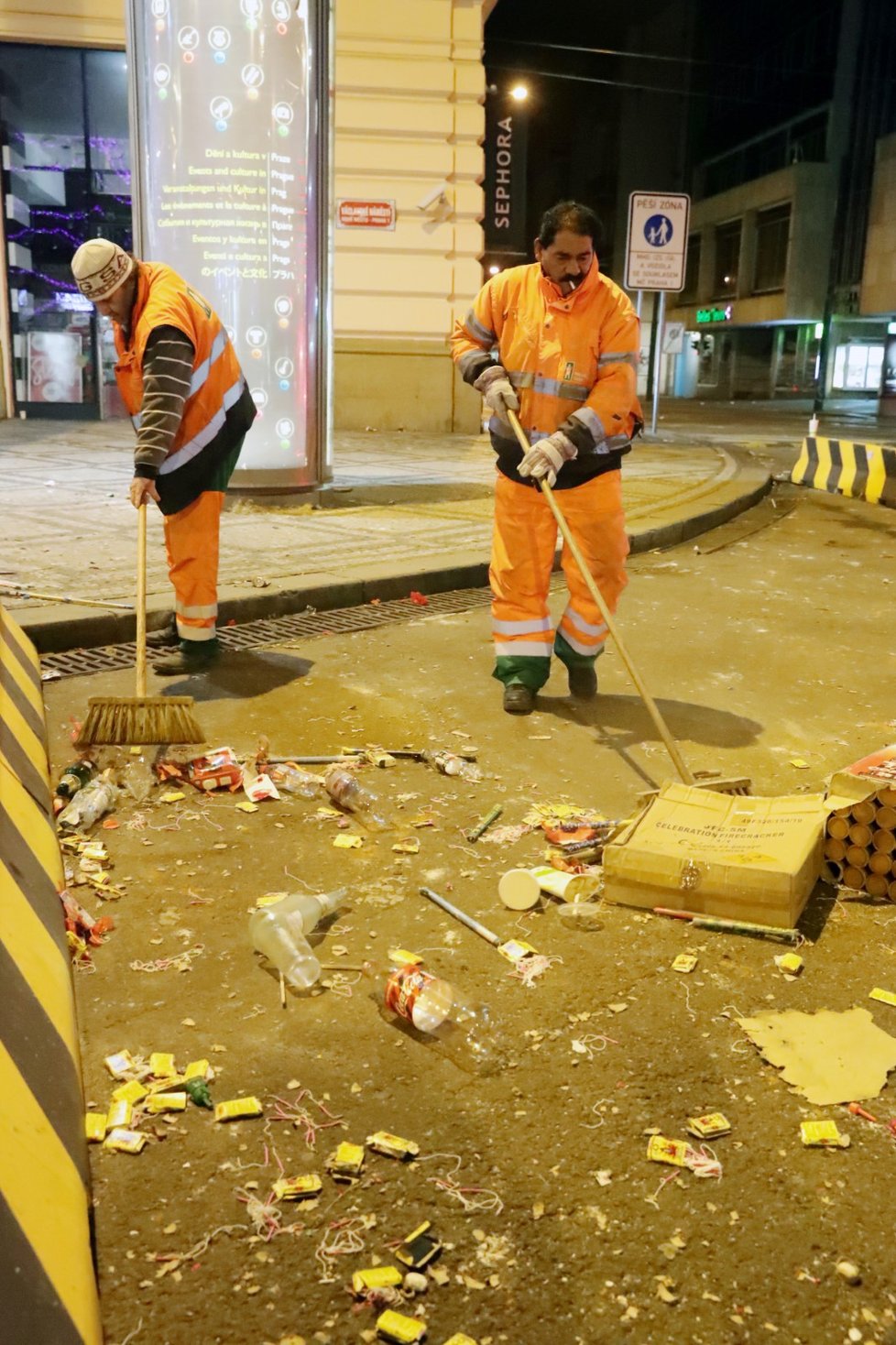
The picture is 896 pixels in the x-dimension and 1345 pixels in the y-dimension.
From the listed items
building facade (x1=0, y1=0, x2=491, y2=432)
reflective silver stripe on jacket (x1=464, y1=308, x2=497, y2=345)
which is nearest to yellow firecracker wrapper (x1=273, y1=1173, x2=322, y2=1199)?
reflective silver stripe on jacket (x1=464, y1=308, x2=497, y2=345)

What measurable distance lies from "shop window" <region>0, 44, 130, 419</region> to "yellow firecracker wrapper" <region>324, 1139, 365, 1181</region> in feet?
47.3

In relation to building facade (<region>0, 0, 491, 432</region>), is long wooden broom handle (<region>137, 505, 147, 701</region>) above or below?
below

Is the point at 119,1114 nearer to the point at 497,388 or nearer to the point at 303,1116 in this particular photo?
the point at 303,1116

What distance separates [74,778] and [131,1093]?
5.16ft

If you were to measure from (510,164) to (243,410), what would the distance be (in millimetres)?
20029

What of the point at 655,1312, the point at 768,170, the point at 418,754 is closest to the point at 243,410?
the point at 418,754

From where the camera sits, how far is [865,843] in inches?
120

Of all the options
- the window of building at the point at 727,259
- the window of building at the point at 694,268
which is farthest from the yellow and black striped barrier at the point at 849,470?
the window of building at the point at 694,268

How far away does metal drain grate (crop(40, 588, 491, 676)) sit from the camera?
491cm

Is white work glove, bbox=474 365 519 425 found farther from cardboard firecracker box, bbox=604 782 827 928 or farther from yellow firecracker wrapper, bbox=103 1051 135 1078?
yellow firecracker wrapper, bbox=103 1051 135 1078

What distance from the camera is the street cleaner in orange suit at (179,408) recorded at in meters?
4.42

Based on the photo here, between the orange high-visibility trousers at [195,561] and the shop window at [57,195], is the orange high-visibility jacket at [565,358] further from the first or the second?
the shop window at [57,195]

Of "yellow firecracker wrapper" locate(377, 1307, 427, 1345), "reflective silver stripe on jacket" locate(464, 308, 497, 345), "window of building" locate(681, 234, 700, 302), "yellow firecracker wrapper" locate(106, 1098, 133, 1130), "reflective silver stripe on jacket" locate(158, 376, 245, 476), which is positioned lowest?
"yellow firecracker wrapper" locate(377, 1307, 427, 1345)

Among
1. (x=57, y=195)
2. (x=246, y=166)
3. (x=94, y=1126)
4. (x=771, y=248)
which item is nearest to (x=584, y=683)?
(x=94, y=1126)
